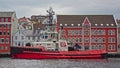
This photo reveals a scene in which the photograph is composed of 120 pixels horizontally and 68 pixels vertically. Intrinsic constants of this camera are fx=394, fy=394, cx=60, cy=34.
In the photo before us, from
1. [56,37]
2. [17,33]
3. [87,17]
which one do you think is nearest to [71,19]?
[87,17]

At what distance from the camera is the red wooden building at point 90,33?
121 m

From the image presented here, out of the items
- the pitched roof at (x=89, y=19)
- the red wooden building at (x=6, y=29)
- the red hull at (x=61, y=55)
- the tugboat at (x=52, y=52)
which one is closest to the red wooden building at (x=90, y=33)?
the pitched roof at (x=89, y=19)

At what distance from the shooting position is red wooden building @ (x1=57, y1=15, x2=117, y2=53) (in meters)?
121

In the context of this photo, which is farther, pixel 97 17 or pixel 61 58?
pixel 97 17

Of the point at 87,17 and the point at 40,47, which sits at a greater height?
the point at 87,17

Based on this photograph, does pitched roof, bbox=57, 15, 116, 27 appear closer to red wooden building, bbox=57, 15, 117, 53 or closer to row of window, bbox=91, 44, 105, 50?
red wooden building, bbox=57, 15, 117, 53

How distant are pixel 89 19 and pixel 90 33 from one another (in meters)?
4.74

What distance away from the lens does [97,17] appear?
125 metres

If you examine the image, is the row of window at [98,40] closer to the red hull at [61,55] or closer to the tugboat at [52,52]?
the tugboat at [52,52]

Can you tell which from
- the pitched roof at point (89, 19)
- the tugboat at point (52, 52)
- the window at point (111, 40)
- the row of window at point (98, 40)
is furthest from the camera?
the pitched roof at point (89, 19)

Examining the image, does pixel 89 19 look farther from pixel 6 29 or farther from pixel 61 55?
pixel 61 55

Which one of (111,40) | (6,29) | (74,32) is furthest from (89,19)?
(6,29)

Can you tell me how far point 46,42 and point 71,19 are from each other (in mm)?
33869

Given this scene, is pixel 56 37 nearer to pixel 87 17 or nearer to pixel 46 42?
pixel 46 42
